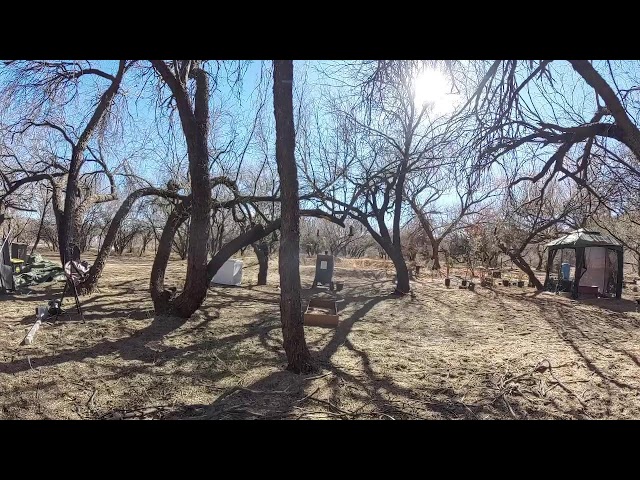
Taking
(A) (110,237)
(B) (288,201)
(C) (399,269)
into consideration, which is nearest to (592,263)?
(C) (399,269)

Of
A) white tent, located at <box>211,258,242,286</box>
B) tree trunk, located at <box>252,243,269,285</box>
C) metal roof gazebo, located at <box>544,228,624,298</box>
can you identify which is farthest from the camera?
tree trunk, located at <box>252,243,269,285</box>

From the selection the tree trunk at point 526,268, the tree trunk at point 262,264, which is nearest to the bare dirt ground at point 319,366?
the tree trunk at point 262,264

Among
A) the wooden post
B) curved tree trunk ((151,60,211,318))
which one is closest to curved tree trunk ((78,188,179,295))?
curved tree trunk ((151,60,211,318))

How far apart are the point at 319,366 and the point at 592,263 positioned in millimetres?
14653

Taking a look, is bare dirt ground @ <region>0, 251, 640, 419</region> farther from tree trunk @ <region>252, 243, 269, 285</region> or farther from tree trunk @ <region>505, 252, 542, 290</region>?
tree trunk @ <region>505, 252, 542, 290</region>

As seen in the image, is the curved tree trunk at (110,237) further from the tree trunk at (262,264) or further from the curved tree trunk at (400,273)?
the curved tree trunk at (400,273)

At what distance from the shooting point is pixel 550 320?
9094 millimetres

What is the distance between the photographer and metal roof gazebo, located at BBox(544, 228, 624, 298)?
43.4 feet

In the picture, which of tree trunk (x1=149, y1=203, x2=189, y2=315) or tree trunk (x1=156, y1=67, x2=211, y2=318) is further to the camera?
tree trunk (x1=149, y1=203, x2=189, y2=315)

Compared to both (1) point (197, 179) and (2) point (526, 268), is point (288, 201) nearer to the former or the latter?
(1) point (197, 179)

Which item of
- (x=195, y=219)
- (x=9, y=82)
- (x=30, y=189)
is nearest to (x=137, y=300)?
(x=195, y=219)

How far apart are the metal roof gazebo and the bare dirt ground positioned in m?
4.28

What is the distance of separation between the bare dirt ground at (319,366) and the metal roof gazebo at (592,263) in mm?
4284

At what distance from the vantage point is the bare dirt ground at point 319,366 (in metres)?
3.93
